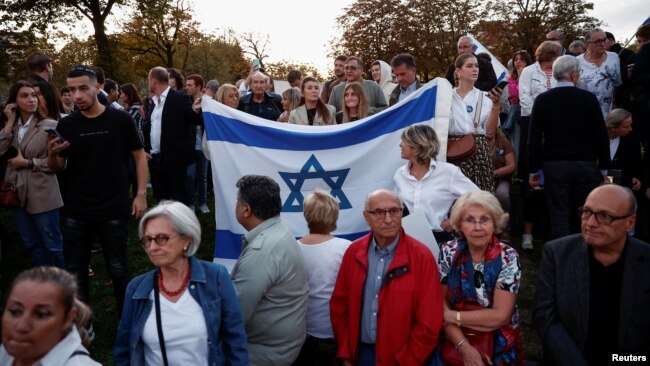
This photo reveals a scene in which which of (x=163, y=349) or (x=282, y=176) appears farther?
(x=282, y=176)

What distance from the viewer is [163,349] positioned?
9.07 feet

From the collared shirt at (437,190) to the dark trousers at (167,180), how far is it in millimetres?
3770

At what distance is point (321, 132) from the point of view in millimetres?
5441

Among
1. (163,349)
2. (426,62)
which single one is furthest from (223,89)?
(426,62)

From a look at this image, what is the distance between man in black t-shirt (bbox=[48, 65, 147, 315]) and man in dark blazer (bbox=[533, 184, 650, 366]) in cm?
309

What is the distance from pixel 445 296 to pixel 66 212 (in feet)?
10.0

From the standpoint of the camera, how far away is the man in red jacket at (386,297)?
3.24 meters

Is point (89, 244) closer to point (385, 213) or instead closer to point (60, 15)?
point (385, 213)

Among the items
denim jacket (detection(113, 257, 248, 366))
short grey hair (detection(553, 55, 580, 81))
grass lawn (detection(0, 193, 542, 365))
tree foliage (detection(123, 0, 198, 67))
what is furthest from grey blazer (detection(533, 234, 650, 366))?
tree foliage (detection(123, 0, 198, 67))

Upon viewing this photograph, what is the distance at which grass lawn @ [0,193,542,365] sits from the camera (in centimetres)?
450

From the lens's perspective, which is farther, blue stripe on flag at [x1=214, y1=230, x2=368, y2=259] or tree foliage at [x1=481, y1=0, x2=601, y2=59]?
tree foliage at [x1=481, y1=0, x2=601, y2=59]

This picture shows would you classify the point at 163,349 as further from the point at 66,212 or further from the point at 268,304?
the point at 66,212

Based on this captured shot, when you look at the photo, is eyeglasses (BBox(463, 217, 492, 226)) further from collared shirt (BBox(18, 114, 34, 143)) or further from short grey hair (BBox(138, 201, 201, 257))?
collared shirt (BBox(18, 114, 34, 143))

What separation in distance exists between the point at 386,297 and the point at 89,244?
103 inches
